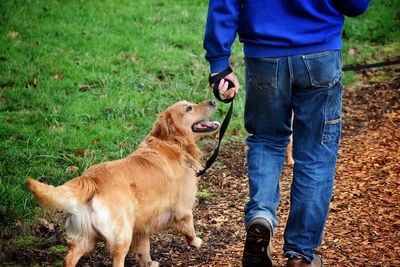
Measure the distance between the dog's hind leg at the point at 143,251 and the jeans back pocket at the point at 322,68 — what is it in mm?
1574

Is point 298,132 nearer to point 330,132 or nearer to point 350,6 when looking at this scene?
point 330,132

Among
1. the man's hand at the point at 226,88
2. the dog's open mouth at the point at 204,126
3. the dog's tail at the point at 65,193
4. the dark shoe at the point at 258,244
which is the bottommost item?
the dark shoe at the point at 258,244

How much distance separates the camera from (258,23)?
11.0 feet

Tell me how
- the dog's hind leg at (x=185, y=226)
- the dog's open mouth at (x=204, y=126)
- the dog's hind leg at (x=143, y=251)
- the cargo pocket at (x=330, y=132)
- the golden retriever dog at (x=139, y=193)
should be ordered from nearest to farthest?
1. the cargo pocket at (x=330, y=132)
2. the golden retriever dog at (x=139, y=193)
3. the dog's hind leg at (x=143, y=251)
4. the dog's hind leg at (x=185, y=226)
5. the dog's open mouth at (x=204, y=126)

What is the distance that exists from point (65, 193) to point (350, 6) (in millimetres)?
1880

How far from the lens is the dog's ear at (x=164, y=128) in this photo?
4.45 m

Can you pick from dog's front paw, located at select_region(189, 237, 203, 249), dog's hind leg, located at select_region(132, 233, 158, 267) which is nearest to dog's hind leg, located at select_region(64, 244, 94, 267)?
dog's hind leg, located at select_region(132, 233, 158, 267)

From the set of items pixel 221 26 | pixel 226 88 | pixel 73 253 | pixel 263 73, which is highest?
pixel 221 26

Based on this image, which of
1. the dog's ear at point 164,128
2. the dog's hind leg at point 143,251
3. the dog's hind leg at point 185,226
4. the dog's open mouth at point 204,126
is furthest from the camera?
the dog's open mouth at point 204,126

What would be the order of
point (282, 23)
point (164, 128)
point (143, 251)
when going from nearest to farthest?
point (282, 23) < point (143, 251) < point (164, 128)

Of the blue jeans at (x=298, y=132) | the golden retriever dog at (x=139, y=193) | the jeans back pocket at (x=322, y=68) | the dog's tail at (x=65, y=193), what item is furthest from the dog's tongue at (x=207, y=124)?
the jeans back pocket at (x=322, y=68)

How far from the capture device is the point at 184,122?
180 inches

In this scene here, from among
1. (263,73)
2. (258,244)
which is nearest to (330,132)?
(263,73)

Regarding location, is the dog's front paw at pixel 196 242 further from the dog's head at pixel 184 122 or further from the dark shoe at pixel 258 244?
the dark shoe at pixel 258 244
